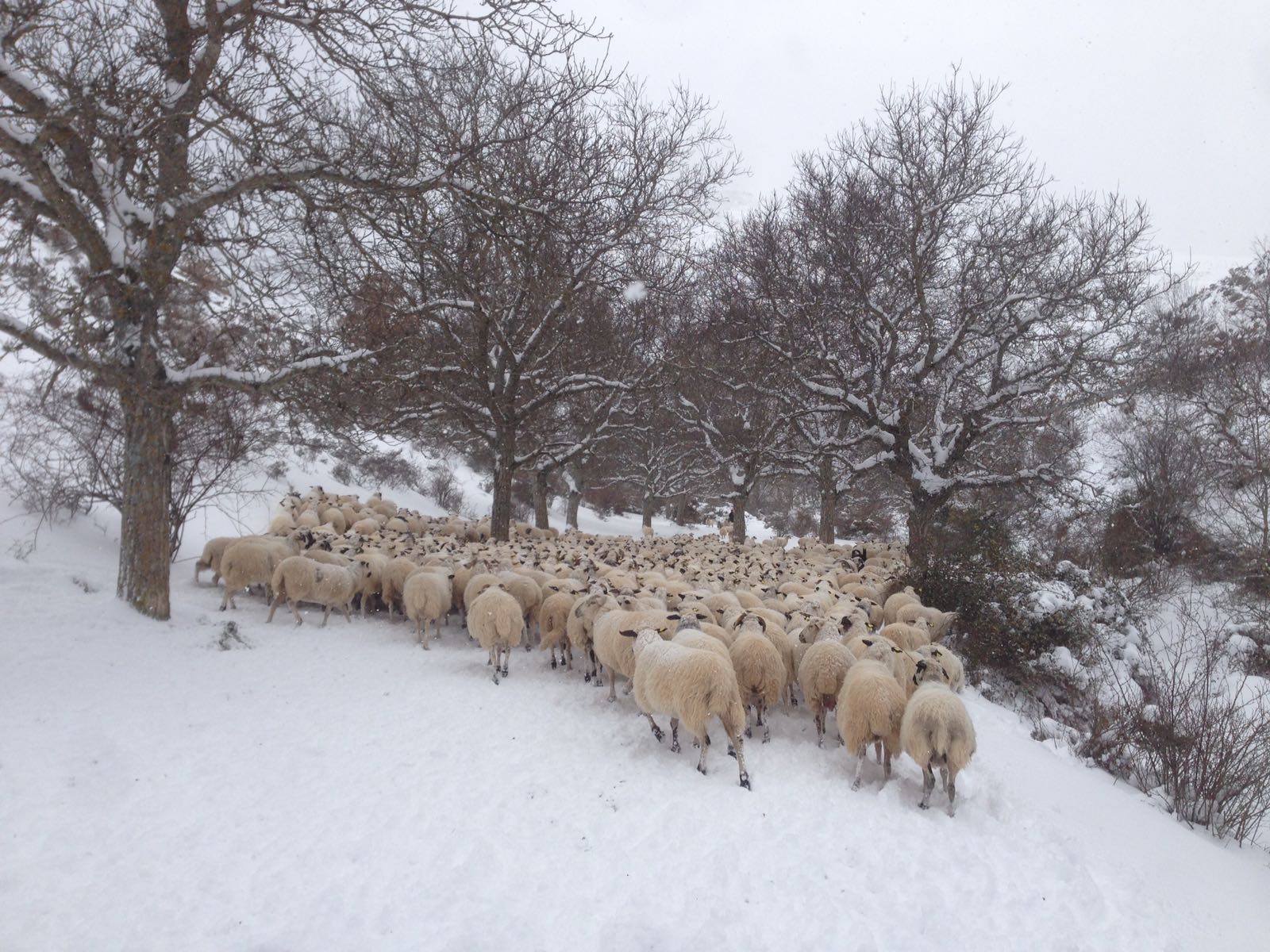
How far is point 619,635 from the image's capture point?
6.24 metres

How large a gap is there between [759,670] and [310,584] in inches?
224

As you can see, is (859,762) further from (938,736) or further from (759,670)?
(759,670)

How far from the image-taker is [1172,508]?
14805 mm

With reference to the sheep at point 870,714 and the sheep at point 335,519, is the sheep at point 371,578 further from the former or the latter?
the sheep at point 870,714

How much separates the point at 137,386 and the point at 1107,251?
16441 millimetres

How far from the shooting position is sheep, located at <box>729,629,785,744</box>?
18.2 ft

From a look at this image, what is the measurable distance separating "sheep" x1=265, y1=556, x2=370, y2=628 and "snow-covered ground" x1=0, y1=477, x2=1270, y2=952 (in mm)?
1824

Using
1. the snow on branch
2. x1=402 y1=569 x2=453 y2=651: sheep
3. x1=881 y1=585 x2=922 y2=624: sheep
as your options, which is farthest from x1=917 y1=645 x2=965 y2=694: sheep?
the snow on branch

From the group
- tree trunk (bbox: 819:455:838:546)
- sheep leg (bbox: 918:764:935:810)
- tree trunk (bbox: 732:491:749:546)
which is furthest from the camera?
tree trunk (bbox: 732:491:749:546)

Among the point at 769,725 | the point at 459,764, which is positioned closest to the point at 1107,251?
the point at 769,725

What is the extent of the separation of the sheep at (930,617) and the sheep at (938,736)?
13.7ft

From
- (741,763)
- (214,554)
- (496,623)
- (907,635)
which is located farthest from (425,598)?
(907,635)

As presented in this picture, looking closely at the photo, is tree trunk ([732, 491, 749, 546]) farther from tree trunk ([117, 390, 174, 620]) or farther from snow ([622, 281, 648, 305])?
tree trunk ([117, 390, 174, 620])

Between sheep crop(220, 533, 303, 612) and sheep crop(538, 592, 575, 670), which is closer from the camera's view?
sheep crop(538, 592, 575, 670)
